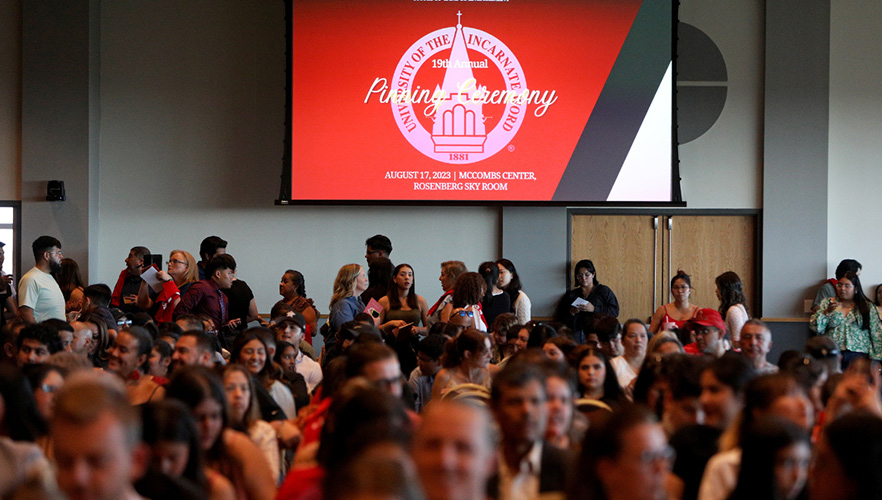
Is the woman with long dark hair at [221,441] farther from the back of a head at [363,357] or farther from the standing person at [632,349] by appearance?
the standing person at [632,349]

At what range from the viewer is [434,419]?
200 cm

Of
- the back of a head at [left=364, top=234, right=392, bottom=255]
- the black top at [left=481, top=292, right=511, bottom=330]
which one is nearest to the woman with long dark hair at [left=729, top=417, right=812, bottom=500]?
the black top at [left=481, top=292, right=511, bottom=330]

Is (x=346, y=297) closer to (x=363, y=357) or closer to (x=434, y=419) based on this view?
(x=363, y=357)

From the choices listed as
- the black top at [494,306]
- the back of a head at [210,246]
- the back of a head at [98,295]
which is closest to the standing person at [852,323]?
the black top at [494,306]

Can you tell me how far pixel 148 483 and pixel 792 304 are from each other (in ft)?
26.3

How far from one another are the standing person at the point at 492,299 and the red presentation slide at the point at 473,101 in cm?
176

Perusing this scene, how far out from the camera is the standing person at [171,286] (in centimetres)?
682

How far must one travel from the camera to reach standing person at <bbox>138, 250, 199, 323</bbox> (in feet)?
22.4

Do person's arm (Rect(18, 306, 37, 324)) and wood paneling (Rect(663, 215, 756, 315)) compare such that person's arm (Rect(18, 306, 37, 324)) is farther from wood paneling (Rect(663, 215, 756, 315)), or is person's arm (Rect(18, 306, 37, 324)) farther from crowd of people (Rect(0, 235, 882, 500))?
wood paneling (Rect(663, 215, 756, 315))

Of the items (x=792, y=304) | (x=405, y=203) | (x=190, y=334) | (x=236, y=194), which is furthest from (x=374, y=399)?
(x=792, y=304)

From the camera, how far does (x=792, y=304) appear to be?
29.6 ft

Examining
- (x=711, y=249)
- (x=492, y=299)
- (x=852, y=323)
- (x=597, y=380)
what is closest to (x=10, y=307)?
(x=492, y=299)

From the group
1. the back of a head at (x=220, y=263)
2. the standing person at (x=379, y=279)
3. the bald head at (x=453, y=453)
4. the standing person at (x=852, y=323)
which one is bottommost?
the standing person at (x=852, y=323)

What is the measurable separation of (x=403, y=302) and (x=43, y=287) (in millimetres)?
2686
